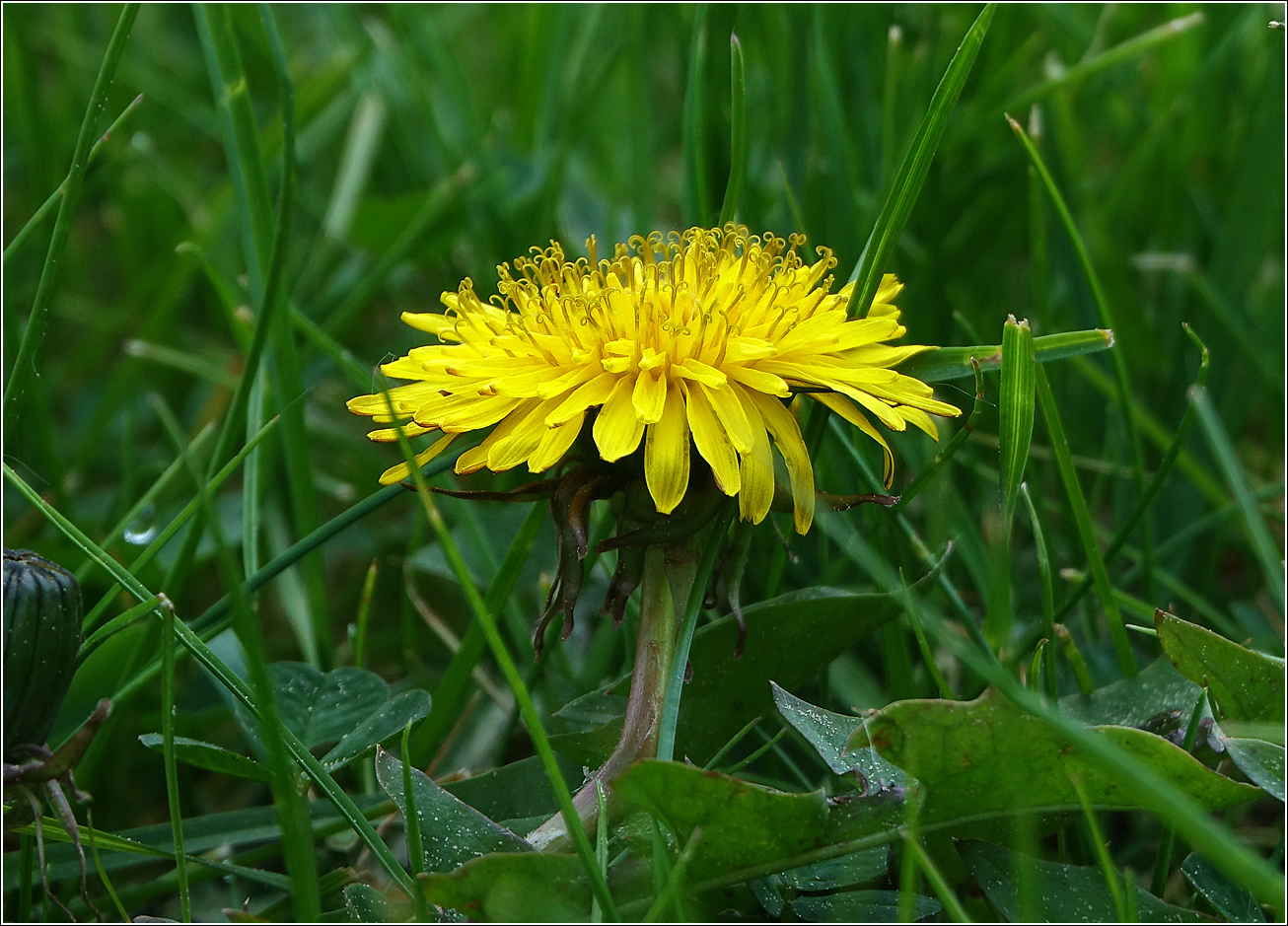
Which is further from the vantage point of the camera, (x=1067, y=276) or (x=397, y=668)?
(x=1067, y=276)

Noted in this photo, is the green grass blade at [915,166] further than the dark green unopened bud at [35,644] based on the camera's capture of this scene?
Yes

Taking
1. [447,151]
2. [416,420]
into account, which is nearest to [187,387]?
[447,151]

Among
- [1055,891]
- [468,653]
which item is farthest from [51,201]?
[1055,891]

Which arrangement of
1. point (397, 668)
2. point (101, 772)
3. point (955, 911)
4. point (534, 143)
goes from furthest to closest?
point (534, 143), point (397, 668), point (101, 772), point (955, 911)

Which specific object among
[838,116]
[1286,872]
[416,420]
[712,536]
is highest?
[838,116]

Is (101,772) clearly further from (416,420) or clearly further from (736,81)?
(736,81)

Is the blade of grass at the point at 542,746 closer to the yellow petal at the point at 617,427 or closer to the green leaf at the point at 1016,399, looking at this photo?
the yellow petal at the point at 617,427

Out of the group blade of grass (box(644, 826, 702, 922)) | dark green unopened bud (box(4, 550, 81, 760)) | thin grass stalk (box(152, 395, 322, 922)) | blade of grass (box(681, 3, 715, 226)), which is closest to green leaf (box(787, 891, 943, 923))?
blade of grass (box(644, 826, 702, 922))

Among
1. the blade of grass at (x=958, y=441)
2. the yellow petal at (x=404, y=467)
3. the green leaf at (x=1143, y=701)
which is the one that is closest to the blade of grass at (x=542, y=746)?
the yellow petal at (x=404, y=467)
